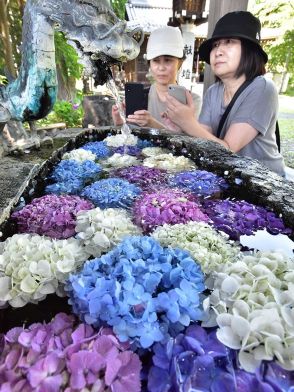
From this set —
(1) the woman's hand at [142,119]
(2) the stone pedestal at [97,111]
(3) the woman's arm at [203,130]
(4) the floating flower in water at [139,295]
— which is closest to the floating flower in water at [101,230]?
(4) the floating flower in water at [139,295]

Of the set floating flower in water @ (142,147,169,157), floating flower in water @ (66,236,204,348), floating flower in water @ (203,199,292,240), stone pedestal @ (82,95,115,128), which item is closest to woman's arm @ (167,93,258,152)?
floating flower in water @ (142,147,169,157)

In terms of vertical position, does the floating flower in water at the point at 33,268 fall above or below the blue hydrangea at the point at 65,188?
→ above

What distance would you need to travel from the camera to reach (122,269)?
→ 0.93m

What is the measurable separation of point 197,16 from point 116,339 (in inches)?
336

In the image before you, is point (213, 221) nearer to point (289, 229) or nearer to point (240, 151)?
point (289, 229)

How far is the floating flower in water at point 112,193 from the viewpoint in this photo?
184cm

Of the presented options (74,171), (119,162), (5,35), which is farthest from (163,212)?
(5,35)

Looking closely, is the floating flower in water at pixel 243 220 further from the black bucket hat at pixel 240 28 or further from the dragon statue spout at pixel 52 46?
the black bucket hat at pixel 240 28

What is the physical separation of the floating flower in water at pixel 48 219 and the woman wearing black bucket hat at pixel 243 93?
174cm

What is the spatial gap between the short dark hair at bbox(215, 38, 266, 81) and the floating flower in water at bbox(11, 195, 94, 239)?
209 cm

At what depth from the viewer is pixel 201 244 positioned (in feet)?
4.08

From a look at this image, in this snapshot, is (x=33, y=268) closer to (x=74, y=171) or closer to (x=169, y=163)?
(x=74, y=171)

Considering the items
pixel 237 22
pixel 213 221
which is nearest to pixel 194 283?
pixel 213 221

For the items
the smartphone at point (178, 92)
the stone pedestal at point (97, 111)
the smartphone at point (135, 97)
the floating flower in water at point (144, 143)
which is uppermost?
the smartphone at point (178, 92)
